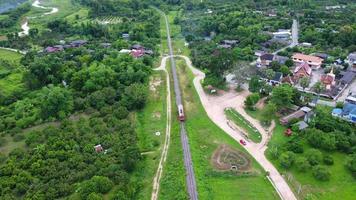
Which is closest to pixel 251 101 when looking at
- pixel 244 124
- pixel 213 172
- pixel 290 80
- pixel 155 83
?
pixel 244 124

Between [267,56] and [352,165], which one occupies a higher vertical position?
[267,56]

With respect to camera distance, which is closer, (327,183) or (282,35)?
(327,183)

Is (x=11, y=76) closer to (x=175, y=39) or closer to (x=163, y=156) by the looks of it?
(x=175, y=39)

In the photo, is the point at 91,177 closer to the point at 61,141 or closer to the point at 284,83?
the point at 61,141

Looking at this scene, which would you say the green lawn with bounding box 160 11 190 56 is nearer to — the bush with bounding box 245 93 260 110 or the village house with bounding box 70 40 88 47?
the village house with bounding box 70 40 88 47

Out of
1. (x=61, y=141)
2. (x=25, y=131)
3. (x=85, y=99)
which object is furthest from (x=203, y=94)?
(x=25, y=131)

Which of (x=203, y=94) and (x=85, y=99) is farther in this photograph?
(x=203, y=94)

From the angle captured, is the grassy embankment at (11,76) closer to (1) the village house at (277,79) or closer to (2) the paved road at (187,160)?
(2) the paved road at (187,160)

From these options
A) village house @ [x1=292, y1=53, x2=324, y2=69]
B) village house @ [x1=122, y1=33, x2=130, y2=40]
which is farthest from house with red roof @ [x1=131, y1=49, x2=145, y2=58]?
village house @ [x1=292, y1=53, x2=324, y2=69]
